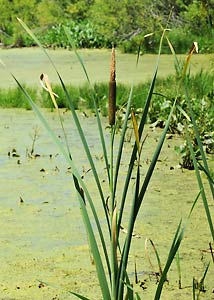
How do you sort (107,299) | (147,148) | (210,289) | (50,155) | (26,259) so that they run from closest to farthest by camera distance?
(107,299) < (210,289) < (26,259) < (50,155) < (147,148)

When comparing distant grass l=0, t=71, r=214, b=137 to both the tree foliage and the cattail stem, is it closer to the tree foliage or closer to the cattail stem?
the cattail stem

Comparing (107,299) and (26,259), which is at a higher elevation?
(107,299)

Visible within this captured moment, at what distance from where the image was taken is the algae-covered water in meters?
2.17

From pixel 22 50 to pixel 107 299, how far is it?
10654 mm

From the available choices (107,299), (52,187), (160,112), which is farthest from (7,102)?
(107,299)

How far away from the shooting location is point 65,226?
274cm

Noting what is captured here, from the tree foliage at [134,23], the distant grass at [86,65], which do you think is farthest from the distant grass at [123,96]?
the tree foliage at [134,23]

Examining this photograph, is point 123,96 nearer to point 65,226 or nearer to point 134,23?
point 65,226

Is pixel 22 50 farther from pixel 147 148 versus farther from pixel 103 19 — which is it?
pixel 147 148

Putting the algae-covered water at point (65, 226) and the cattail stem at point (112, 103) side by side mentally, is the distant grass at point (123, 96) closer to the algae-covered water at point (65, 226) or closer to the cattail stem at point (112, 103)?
the algae-covered water at point (65, 226)

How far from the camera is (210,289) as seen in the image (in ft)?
6.93

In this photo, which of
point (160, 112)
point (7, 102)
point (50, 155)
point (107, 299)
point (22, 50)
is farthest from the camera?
point (22, 50)

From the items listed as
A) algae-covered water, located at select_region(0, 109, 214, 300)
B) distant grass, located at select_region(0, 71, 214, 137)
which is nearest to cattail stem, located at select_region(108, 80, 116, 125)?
algae-covered water, located at select_region(0, 109, 214, 300)

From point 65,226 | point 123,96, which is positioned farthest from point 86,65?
point 65,226
